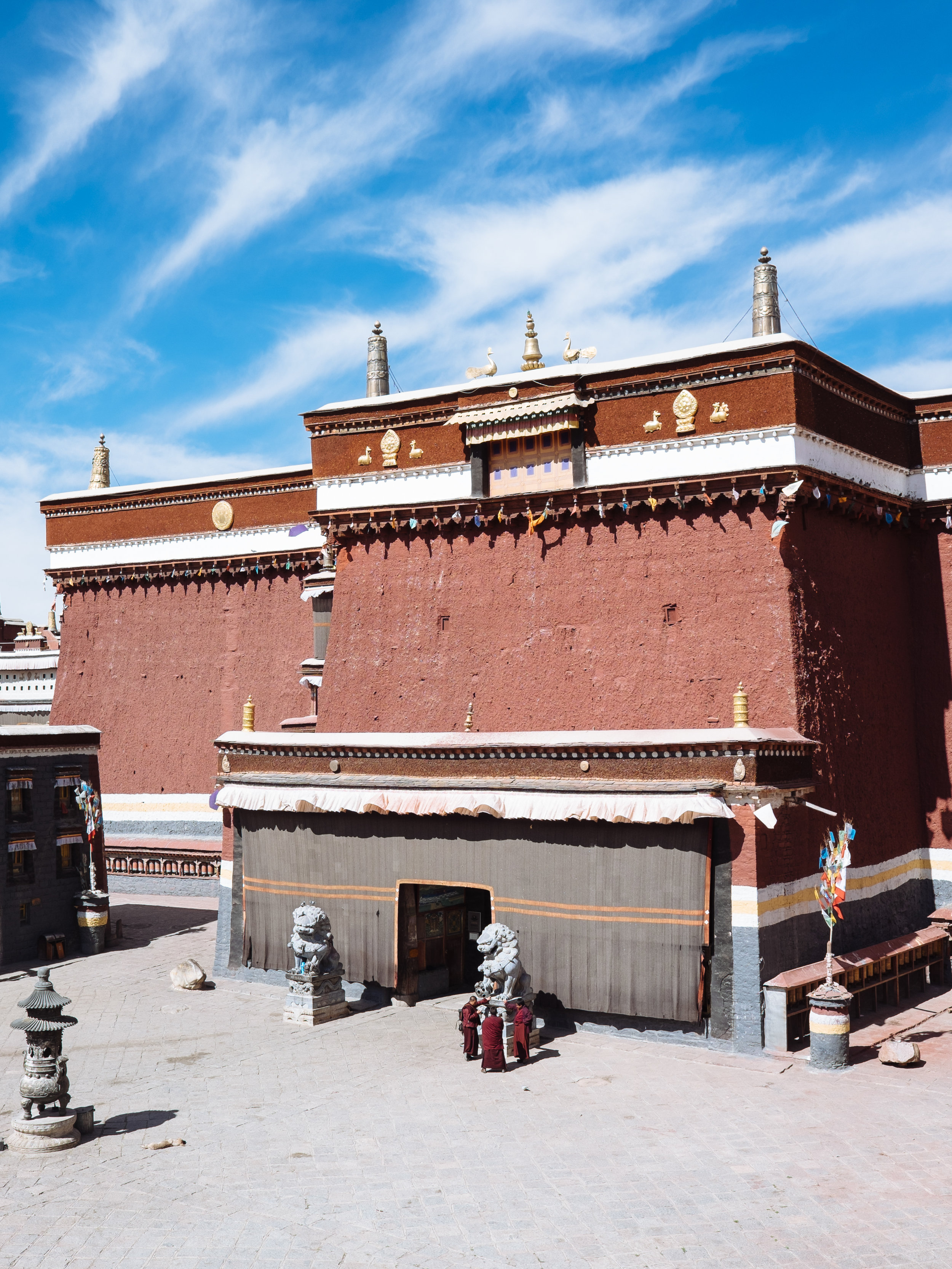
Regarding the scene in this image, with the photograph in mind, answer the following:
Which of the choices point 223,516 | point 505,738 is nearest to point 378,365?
point 223,516

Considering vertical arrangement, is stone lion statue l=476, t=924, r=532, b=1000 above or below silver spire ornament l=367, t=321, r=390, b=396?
below

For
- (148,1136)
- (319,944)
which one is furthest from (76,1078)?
(319,944)

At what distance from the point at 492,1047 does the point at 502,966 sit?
1243 millimetres

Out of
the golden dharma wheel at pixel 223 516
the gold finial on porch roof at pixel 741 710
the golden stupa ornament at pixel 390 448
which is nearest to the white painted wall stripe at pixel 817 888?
the gold finial on porch roof at pixel 741 710

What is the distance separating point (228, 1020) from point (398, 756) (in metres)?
5.13

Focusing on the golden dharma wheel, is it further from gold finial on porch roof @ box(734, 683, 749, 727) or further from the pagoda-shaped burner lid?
the pagoda-shaped burner lid

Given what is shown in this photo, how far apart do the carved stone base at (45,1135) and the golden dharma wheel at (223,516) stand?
20784 mm

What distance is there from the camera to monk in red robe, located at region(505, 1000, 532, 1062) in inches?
623

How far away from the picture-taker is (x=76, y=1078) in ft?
51.1

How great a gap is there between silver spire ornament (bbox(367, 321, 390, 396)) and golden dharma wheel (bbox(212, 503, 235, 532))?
534 cm

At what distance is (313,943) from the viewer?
1859 centimetres

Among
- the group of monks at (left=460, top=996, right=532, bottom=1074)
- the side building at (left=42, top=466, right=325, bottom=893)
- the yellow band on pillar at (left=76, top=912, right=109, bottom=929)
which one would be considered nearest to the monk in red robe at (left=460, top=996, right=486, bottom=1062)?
the group of monks at (left=460, top=996, right=532, bottom=1074)

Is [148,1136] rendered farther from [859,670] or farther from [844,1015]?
[859,670]

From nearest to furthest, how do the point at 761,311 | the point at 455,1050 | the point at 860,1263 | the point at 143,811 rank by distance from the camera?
the point at 860,1263
the point at 455,1050
the point at 761,311
the point at 143,811
